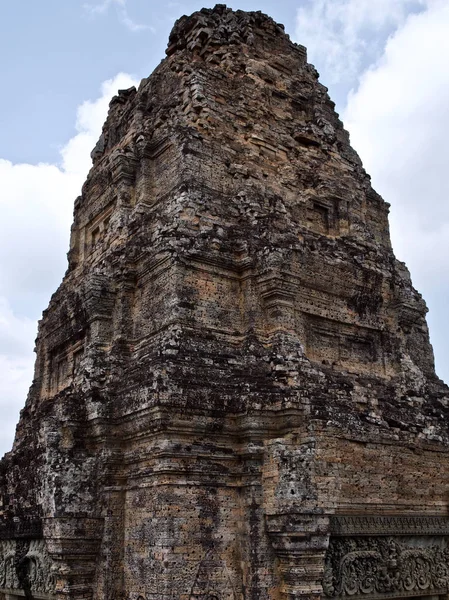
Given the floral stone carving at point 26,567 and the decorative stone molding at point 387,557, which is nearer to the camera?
the decorative stone molding at point 387,557

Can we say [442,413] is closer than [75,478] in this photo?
No

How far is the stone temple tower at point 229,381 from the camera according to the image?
9445 millimetres

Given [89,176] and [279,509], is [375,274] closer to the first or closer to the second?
[279,509]

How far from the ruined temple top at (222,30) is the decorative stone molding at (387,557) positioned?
10.3 metres

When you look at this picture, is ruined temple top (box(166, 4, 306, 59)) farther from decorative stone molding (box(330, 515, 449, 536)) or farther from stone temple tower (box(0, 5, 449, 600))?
decorative stone molding (box(330, 515, 449, 536))

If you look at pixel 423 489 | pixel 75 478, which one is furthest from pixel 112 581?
pixel 423 489

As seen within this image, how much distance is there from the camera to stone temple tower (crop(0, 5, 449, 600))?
31.0 feet

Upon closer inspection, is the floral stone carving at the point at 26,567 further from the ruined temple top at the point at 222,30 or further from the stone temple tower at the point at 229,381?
the ruined temple top at the point at 222,30

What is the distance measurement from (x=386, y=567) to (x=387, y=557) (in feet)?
0.50

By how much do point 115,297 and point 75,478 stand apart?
335cm

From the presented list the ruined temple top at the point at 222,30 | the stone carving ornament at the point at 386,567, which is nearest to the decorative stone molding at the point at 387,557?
the stone carving ornament at the point at 386,567

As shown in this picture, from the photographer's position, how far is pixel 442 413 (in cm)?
1231

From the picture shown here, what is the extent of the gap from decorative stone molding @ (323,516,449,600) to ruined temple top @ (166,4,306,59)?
10310 millimetres

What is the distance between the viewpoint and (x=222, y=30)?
14.4 meters
